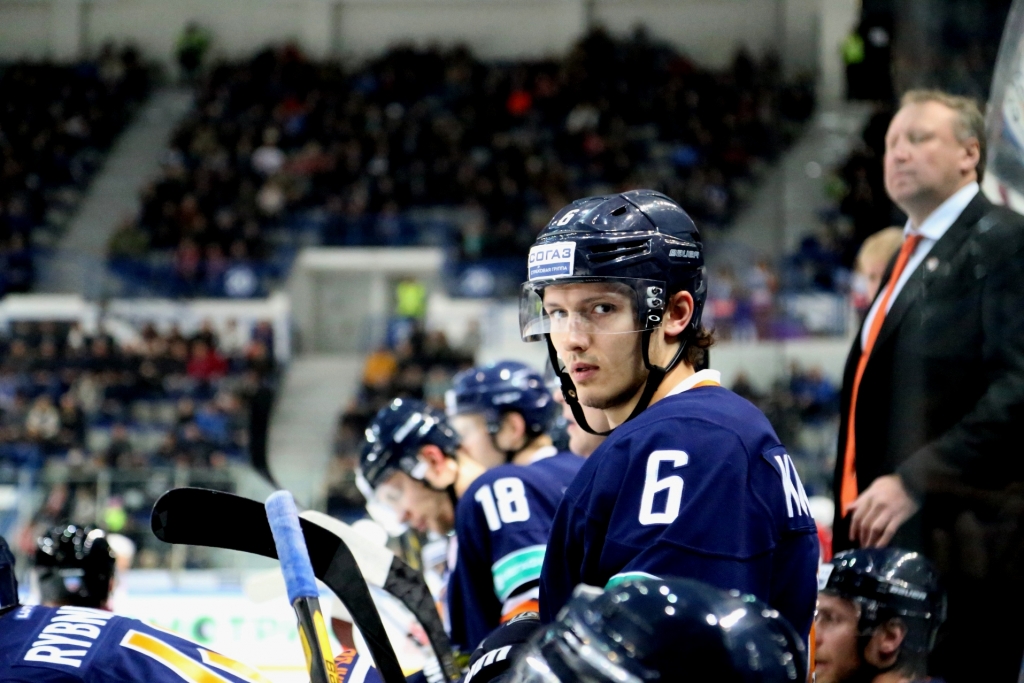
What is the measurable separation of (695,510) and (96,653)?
3.40 feet

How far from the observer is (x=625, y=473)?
1520mm

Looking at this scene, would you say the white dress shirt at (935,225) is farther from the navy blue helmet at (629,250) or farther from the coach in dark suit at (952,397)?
the navy blue helmet at (629,250)

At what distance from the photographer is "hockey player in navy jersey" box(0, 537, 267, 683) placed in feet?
6.19

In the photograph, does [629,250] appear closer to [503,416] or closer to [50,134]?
[503,416]

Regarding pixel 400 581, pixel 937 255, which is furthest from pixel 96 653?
pixel 937 255

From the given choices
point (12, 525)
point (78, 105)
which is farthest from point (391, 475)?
point (78, 105)

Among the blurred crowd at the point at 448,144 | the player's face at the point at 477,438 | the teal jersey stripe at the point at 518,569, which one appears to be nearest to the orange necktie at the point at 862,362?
the teal jersey stripe at the point at 518,569

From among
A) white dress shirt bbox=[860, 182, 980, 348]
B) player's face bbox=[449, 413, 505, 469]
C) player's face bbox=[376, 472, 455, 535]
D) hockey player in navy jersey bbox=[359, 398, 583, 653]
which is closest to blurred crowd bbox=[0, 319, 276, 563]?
player's face bbox=[449, 413, 505, 469]

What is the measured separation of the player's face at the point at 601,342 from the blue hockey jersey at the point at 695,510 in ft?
0.39

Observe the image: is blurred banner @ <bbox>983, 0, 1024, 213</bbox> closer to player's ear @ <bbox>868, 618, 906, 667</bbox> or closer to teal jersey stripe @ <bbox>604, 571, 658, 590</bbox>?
player's ear @ <bbox>868, 618, 906, 667</bbox>

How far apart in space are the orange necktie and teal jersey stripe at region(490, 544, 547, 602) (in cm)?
77

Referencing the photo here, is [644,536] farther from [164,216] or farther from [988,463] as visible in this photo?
[164,216]

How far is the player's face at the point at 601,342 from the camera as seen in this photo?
5.63 feet

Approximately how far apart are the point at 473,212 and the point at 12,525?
30.5 feet
